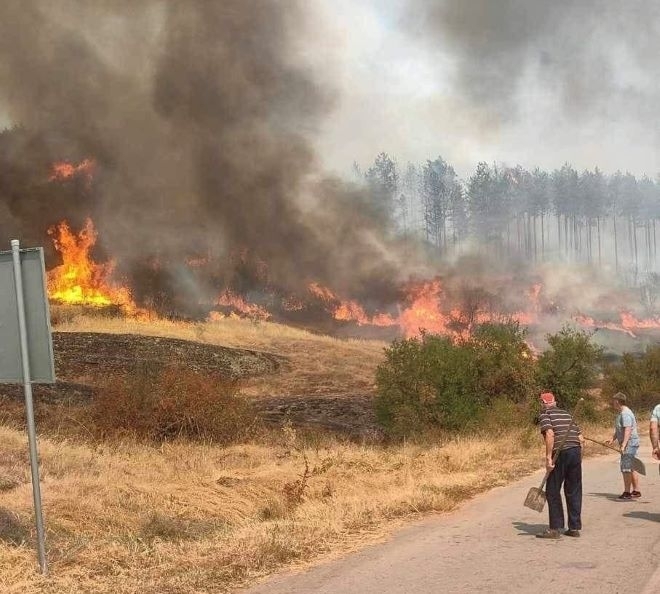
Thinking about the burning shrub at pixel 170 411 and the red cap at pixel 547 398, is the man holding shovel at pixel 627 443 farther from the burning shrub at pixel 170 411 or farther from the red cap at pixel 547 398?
the burning shrub at pixel 170 411

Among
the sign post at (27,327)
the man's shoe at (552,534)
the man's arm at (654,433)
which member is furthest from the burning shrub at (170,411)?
the sign post at (27,327)

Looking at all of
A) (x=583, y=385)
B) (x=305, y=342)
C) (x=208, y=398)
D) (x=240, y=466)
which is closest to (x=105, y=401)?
(x=208, y=398)

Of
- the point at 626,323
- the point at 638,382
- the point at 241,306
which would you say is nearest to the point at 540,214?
the point at 626,323

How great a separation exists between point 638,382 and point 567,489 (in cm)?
2848

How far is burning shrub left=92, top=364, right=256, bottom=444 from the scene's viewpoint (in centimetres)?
1925

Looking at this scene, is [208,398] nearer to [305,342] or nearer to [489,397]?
[489,397]

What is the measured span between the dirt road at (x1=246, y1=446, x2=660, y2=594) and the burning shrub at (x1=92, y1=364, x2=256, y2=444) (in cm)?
1055

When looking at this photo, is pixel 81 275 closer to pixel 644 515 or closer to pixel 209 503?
pixel 209 503

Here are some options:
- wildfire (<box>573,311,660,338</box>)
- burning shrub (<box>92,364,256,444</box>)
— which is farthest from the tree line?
burning shrub (<box>92,364,256,444</box>)

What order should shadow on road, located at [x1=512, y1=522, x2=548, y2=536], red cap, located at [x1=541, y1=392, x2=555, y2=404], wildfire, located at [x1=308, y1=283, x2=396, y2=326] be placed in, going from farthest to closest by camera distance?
wildfire, located at [x1=308, y1=283, x2=396, y2=326] → shadow on road, located at [x1=512, y1=522, x2=548, y2=536] → red cap, located at [x1=541, y1=392, x2=555, y2=404]

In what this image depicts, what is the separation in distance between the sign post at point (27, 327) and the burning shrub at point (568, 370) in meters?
24.2

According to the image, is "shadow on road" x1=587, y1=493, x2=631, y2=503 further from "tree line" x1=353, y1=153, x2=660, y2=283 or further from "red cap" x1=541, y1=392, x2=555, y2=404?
"tree line" x1=353, y1=153, x2=660, y2=283

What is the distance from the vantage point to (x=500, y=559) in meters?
7.43

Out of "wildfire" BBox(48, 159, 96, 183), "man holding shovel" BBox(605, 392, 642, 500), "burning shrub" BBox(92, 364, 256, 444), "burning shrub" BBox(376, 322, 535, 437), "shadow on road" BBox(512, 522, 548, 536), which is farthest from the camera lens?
"wildfire" BBox(48, 159, 96, 183)
